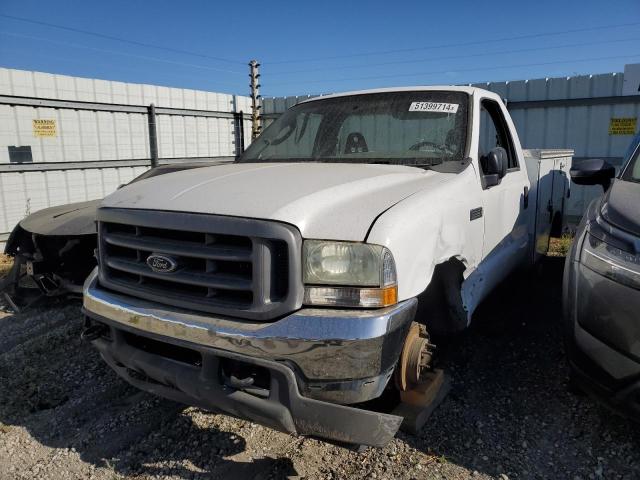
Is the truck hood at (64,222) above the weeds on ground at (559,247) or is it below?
above

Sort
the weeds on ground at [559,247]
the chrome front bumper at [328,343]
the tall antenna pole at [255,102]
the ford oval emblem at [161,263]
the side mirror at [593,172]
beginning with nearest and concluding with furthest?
the chrome front bumper at [328,343] → the ford oval emblem at [161,263] → the side mirror at [593,172] → the weeds on ground at [559,247] → the tall antenna pole at [255,102]

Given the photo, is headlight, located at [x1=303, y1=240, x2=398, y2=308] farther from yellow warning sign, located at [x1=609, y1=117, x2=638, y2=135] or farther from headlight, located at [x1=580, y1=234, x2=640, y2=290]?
yellow warning sign, located at [x1=609, y1=117, x2=638, y2=135]

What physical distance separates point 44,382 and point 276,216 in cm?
261

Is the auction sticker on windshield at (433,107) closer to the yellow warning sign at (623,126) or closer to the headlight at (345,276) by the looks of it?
the headlight at (345,276)

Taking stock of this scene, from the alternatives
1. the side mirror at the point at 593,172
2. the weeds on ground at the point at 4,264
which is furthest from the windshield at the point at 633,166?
the weeds on ground at the point at 4,264

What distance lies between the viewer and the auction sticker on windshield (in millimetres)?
3482

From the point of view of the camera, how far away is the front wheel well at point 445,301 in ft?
9.43

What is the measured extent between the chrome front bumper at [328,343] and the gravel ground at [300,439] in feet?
2.61

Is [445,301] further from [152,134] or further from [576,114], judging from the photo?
[152,134]

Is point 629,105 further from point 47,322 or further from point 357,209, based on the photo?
point 47,322

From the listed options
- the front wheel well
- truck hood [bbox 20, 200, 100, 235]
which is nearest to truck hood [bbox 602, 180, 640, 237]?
the front wheel well

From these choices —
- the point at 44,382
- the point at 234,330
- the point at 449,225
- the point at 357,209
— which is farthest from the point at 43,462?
the point at 449,225

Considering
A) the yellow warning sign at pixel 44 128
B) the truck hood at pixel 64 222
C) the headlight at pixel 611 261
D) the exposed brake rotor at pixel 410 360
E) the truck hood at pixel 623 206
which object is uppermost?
the yellow warning sign at pixel 44 128

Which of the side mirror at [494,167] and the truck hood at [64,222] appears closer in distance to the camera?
the side mirror at [494,167]
